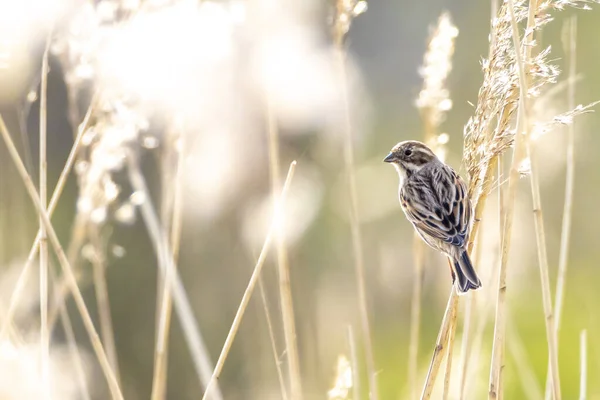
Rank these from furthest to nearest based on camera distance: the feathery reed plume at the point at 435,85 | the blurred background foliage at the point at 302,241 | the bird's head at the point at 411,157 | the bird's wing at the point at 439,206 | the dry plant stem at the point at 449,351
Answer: the blurred background foliage at the point at 302,241
the bird's head at the point at 411,157
the bird's wing at the point at 439,206
the feathery reed plume at the point at 435,85
the dry plant stem at the point at 449,351

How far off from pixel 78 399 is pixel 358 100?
149 inches

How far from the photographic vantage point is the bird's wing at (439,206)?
273 centimetres

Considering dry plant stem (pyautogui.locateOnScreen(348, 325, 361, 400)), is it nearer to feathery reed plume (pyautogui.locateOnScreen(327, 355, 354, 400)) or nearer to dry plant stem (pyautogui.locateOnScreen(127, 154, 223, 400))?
feathery reed plume (pyautogui.locateOnScreen(327, 355, 354, 400))

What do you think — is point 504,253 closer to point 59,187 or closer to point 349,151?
point 349,151

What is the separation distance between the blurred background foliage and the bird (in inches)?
25.4

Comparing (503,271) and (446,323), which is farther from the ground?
(503,271)

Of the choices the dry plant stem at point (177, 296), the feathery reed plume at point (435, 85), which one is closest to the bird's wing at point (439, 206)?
the feathery reed plume at point (435, 85)

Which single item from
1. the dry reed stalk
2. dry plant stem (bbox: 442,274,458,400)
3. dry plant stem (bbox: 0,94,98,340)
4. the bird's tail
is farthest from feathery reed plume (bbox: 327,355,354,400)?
dry plant stem (bbox: 0,94,98,340)

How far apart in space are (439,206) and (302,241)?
7.73 ft

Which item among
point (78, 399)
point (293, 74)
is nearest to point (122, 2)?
point (78, 399)

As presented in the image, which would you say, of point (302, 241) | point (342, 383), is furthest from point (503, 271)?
point (302, 241)

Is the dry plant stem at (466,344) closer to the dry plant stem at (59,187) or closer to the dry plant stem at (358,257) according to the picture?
the dry plant stem at (358,257)

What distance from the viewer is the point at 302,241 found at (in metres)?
5.31

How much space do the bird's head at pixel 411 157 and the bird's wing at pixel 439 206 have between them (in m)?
0.09
